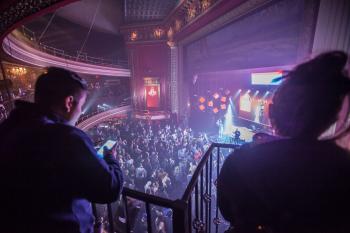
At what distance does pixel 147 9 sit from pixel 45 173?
13285 mm

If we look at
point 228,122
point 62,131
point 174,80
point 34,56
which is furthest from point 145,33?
point 62,131

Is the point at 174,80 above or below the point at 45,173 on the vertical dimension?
above

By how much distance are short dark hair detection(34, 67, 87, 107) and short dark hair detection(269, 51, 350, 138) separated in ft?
4.24

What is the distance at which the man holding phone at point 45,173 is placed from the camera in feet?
3.05

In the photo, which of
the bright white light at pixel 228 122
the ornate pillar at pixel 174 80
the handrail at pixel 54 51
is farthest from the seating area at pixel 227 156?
the ornate pillar at pixel 174 80

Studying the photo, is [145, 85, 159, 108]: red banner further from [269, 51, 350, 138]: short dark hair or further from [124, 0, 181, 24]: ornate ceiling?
[269, 51, 350, 138]: short dark hair

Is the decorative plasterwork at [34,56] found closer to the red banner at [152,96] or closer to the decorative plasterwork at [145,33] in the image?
the decorative plasterwork at [145,33]

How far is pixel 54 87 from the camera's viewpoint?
113 cm

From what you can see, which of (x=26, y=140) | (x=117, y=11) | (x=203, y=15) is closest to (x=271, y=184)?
(x=26, y=140)

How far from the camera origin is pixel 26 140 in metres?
0.93

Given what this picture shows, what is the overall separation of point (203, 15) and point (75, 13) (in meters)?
9.87

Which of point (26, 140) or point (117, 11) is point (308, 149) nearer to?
point (26, 140)

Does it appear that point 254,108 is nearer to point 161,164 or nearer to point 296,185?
point 161,164

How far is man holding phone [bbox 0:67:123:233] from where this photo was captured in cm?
93
